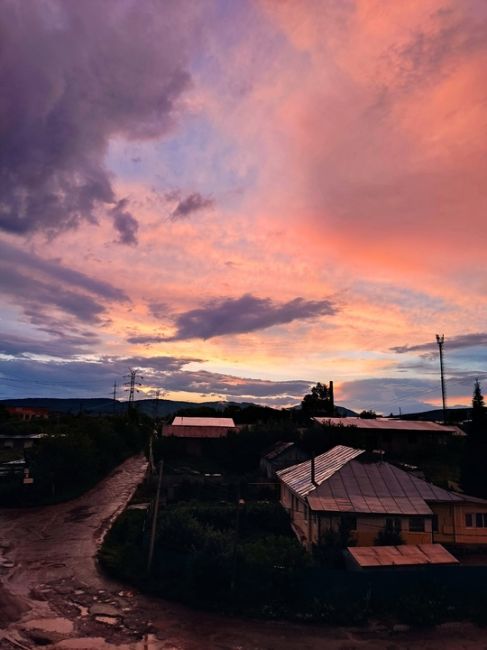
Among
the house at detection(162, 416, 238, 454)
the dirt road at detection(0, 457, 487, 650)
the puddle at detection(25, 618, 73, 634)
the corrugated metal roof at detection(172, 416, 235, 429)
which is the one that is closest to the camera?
A: the dirt road at detection(0, 457, 487, 650)

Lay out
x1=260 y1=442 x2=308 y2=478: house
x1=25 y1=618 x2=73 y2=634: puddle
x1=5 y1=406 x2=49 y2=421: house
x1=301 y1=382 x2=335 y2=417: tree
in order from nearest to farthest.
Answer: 1. x1=25 y1=618 x2=73 y2=634: puddle
2. x1=260 y1=442 x2=308 y2=478: house
3. x1=301 y1=382 x2=335 y2=417: tree
4. x1=5 y1=406 x2=49 y2=421: house

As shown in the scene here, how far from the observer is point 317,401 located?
11119 cm

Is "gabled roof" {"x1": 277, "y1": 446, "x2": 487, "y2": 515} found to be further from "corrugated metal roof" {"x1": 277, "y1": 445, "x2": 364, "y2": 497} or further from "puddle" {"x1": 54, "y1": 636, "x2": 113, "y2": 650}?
"puddle" {"x1": 54, "y1": 636, "x2": 113, "y2": 650}

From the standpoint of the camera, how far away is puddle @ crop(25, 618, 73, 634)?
19.2 metres

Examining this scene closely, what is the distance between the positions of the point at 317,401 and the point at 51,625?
94.7 m

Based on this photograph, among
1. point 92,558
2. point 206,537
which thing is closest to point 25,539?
point 92,558

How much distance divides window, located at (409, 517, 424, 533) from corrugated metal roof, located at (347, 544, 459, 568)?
2.19m

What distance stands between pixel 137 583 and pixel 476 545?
19.5m

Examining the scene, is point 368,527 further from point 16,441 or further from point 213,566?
point 16,441

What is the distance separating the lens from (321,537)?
2739 cm

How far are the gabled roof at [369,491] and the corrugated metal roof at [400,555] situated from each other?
261 cm

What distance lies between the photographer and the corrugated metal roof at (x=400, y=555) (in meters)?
23.4

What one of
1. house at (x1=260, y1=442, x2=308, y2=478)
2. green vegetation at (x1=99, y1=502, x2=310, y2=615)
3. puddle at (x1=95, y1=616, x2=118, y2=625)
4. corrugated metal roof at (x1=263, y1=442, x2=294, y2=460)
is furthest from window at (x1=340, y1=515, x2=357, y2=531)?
corrugated metal roof at (x1=263, y1=442, x2=294, y2=460)

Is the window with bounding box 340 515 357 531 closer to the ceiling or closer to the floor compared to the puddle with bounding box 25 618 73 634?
closer to the ceiling
